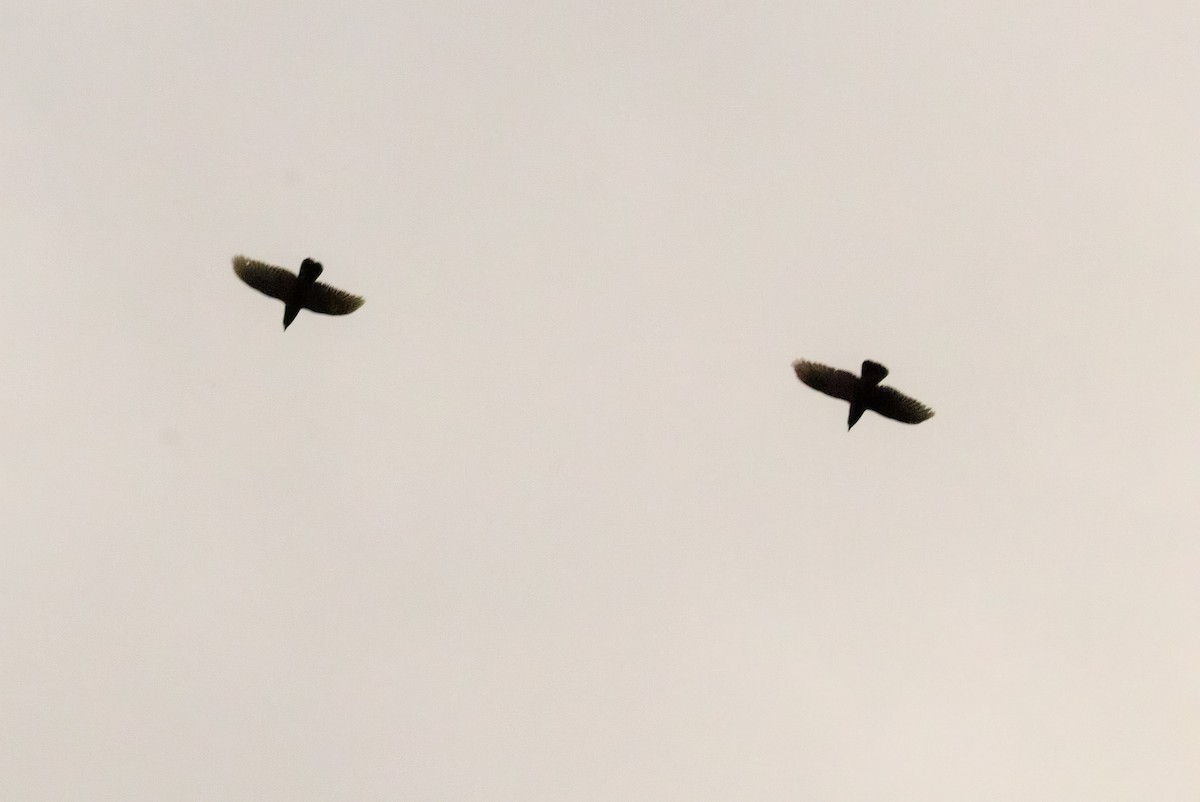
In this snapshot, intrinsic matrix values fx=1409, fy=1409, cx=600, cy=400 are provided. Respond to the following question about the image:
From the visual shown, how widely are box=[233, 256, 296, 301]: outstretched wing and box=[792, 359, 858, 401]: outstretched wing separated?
8908 mm

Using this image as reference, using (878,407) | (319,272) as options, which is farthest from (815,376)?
(319,272)

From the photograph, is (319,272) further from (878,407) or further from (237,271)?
(878,407)

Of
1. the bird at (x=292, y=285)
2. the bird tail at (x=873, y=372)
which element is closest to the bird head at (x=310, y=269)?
the bird at (x=292, y=285)

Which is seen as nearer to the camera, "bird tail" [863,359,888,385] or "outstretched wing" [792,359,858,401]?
"bird tail" [863,359,888,385]

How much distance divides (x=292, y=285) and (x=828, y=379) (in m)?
9.41

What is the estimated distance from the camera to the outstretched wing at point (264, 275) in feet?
79.6

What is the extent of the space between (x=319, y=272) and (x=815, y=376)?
875cm

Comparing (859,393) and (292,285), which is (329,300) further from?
(859,393)

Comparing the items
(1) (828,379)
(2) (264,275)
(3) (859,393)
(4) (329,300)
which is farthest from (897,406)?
(2) (264,275)

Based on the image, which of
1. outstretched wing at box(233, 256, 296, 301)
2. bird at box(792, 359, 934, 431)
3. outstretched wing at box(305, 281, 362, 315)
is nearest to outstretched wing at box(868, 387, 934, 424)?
bird at box(792, 359, 934, 431)

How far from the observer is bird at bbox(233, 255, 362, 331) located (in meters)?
24.2

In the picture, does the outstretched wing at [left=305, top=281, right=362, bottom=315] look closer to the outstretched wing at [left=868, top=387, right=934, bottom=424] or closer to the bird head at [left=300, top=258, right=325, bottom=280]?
the bird head at [left=300, top=258, right=325, bottom=280]

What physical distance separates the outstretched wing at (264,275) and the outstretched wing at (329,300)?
15.6 inches

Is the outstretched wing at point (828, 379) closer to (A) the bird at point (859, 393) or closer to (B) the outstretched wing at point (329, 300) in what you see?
(A) the bird at point (859, 393)
